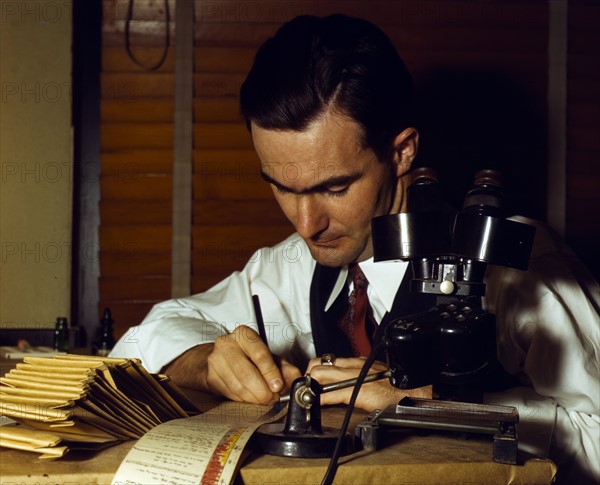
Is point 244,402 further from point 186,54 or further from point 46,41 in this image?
point 46,41

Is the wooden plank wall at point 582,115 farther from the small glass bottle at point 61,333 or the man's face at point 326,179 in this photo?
the small glass bottle at point 61,333

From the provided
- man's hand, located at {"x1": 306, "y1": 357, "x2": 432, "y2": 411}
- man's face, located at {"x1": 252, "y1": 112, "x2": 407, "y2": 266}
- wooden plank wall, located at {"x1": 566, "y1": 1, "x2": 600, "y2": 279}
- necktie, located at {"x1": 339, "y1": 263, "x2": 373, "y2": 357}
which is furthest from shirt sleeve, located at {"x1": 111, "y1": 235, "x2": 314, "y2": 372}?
wooden plank wall, located at {"x1": 566, "y1": 1, "x2": 600, "y2": 279}

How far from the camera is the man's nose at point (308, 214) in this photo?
1.93m

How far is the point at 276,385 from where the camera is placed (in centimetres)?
153

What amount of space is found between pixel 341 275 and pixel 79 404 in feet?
3.99

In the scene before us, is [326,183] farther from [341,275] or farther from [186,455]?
[186,455]

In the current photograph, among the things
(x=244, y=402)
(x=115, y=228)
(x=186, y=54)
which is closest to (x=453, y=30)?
(x=186, y=54)

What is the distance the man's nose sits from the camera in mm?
1933

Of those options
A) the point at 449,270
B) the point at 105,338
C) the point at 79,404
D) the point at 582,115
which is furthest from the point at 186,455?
the point at 582,115

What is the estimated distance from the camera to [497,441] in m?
1.04


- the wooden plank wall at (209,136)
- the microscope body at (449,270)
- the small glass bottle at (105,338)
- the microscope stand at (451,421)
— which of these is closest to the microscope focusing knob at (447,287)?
the microscope body at (449,270)

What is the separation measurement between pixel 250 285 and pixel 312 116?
2.27 ft

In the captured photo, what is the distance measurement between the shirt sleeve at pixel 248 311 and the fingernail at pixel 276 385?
1.55 feet

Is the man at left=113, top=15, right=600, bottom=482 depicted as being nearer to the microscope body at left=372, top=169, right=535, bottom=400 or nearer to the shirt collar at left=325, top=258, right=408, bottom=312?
the shirt collar at left=325, top=258, right=408, bottom=312
